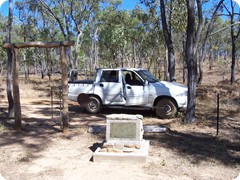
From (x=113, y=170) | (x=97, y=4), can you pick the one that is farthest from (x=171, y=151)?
(x=97, y=4)

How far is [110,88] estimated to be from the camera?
11.5 m

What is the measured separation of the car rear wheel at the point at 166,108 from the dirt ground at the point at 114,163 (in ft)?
1.02

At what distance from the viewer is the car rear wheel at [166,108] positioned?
35.1 ft

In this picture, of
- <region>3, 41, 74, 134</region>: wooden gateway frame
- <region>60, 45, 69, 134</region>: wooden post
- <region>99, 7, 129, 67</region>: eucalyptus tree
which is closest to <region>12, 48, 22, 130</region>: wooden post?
<region>3, 41, 74, 134</region>: wooden gateway frame

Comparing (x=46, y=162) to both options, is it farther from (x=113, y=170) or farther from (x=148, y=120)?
(x=148, y=120)

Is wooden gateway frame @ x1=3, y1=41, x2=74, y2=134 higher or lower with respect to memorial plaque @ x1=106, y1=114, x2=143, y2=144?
higher

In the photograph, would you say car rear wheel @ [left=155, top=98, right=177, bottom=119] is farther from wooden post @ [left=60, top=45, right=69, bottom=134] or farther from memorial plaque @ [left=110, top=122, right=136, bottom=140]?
memorial plaque @ [left=110, top=122, right=136, bottom=140]

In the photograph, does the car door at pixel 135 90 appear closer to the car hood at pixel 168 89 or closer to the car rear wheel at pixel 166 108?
the car hood at pixel 168 89

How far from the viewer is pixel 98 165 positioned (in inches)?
245

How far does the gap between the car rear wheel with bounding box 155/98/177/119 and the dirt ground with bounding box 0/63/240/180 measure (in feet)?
1.02

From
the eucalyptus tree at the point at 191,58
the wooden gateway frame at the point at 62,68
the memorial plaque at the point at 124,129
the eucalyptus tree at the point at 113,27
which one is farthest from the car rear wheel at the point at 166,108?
the eucalyptus tree at the point at 113,27

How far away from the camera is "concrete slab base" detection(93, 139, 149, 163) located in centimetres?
626

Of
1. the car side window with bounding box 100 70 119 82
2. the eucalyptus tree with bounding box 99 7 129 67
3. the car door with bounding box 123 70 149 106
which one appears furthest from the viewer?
the eucalyptus tree with bounding box 99 7 129 67

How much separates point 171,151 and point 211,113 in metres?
5.26
